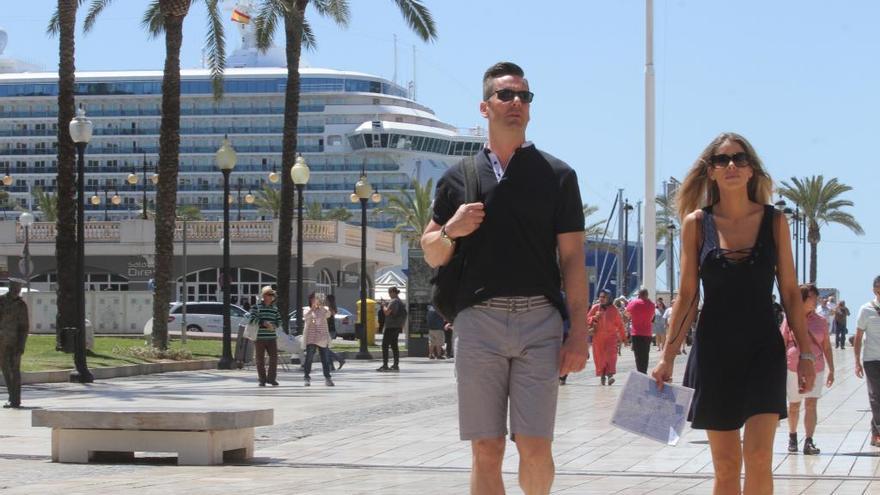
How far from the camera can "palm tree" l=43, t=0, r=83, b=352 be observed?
30.0 metres

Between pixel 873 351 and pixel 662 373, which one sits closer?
pixel 662 373

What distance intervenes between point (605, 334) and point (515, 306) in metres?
18.5

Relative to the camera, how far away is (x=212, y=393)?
22219 millimetres

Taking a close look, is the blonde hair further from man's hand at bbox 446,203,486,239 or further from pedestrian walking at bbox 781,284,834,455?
pedestrian walking at bbox 781,284,834,455

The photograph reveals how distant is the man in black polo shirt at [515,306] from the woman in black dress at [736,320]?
2.22 ft

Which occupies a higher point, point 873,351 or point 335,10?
point 335,10

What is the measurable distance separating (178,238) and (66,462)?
51.8m

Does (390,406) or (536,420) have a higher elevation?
(536,420)

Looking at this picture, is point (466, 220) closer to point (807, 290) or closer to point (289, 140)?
point (807, 290)

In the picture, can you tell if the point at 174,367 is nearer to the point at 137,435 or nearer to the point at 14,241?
the point at 137,435

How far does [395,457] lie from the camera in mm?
12242

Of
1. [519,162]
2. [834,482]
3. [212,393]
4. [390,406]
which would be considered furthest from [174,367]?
[519,162]

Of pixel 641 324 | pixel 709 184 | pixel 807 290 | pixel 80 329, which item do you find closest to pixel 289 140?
pixel 80 329

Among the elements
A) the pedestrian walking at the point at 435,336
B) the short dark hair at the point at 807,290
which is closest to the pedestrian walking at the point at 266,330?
the short dark hair at the point at 807,290
